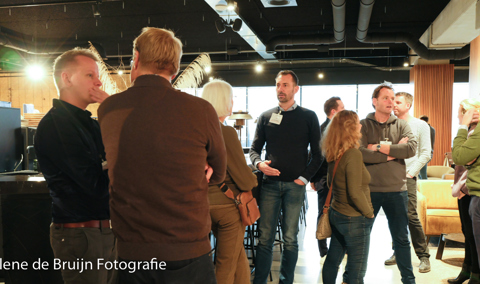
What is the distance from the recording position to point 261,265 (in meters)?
2.99

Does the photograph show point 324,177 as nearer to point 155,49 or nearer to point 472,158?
point 472,158

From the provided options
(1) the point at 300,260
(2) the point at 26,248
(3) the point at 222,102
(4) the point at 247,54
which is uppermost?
(4) the point at 247,54

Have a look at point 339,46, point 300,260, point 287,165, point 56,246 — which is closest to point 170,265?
point 56,246

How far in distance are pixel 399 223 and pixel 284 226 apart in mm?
882

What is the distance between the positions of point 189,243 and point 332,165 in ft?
5.50

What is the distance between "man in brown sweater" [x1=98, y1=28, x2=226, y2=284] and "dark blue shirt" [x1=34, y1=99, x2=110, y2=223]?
1.19 ft

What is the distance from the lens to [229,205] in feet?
7.48

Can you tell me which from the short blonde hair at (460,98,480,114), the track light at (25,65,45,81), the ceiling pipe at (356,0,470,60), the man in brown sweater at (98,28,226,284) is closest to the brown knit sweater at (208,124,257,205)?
the man in brown sweater at (98,28,226,284)

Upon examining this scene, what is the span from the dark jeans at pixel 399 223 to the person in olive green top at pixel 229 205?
1254 mm

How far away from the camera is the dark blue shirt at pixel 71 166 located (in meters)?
1.57

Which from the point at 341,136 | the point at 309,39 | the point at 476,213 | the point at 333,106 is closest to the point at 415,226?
the point at 476,213

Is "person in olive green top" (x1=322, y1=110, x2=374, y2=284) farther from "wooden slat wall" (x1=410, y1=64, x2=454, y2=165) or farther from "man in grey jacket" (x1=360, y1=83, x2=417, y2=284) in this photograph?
"wooden slat wall" (x1=410, y1=64, x2=454, y2=165)

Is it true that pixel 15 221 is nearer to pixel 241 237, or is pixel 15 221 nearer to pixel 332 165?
pixel 241 237

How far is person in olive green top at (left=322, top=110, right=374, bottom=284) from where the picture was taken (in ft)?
8.40
